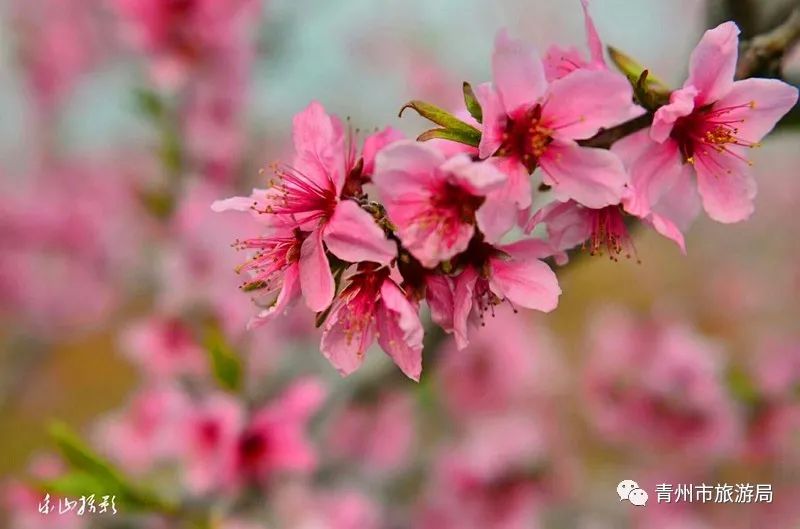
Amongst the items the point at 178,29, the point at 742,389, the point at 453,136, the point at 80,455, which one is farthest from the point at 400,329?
the point at 742,389

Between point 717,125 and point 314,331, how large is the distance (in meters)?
1.14

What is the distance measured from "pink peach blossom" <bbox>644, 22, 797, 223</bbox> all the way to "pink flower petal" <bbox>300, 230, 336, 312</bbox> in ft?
0.70

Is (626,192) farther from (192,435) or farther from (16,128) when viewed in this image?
(16,128)

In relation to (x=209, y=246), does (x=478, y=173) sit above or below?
below

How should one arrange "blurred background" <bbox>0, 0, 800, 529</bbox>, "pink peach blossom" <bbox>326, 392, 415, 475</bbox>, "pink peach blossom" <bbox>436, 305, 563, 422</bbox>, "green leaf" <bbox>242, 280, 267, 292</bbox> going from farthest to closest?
"pink peach blossom" <bbox>436, 305, 563, 422</bbox>
"pink peach blossom" <bbox>326, 392, 415, 475</bbox>
"blurred background" <bbox>0, 0, 800, 529</bbox>
"green leaf" <bbox>242, 280, 267, 292</bbox>

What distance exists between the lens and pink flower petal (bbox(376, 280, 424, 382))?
41 centimetres

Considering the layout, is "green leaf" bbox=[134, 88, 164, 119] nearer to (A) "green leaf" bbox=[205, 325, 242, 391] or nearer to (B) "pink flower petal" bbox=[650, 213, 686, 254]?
(A) "green leaf" bbox=[205, 325, 242, 391]

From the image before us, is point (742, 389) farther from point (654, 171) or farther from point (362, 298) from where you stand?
point (362, 298)

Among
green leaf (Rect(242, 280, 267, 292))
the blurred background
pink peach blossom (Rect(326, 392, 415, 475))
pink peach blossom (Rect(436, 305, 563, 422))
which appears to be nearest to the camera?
green leaf (Rect(242, 280, 267, 292))

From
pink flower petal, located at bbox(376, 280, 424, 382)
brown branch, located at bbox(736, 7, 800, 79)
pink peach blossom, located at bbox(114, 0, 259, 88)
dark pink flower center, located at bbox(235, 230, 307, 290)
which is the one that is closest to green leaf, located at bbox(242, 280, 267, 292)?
dark pink flower center, located at bbox(235, 230, 307, 290)

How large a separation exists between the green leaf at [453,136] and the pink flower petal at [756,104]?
175mm

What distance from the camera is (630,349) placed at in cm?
162

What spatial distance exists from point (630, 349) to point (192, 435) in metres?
1.07

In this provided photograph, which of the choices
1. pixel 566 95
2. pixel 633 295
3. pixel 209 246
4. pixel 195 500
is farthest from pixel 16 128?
pixel 566 95
